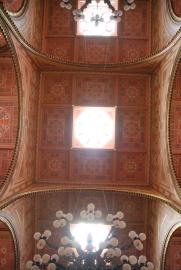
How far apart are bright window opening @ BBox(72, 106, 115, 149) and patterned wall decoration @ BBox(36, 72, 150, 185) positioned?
161 mm

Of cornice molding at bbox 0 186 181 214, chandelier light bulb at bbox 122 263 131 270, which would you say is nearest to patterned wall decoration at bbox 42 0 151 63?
cornice molding at bbox 0 186 181 214

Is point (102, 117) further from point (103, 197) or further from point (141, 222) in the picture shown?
point (141, 222)

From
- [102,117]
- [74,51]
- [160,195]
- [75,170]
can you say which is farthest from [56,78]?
[160,195]

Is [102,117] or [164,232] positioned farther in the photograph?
[102,117]

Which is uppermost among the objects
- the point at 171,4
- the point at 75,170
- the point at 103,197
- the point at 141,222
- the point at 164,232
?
the point at 171,4

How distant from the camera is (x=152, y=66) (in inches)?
315

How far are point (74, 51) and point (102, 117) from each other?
1.92 meters

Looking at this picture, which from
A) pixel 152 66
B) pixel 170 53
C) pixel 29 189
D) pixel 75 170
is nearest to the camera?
pixel 170 53

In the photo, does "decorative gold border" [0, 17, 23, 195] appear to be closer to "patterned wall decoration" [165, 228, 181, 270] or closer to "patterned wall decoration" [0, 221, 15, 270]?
"patterned wall decoration" [0, 221, 15, 270]

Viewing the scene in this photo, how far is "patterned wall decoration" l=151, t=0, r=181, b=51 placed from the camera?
6994 millimetres

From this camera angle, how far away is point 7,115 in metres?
8.14

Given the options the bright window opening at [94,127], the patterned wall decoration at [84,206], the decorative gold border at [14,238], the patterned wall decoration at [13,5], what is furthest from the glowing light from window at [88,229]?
the patterned wall decoration at [13,5]

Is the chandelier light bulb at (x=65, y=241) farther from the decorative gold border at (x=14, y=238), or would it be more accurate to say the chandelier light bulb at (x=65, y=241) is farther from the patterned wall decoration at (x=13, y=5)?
the patterned wall decoration at (x=13, y=5)

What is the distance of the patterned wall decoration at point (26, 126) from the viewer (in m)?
6.93
